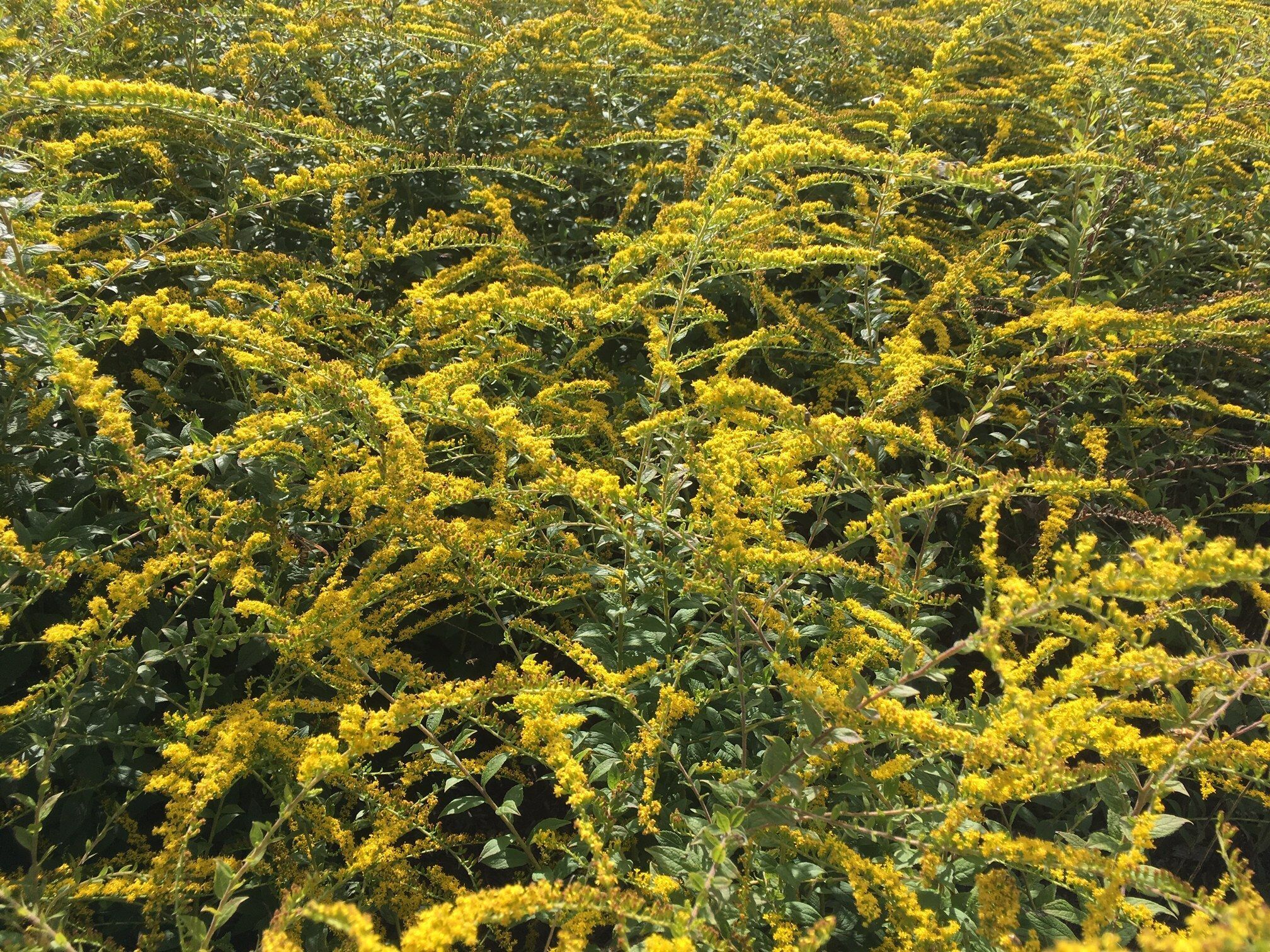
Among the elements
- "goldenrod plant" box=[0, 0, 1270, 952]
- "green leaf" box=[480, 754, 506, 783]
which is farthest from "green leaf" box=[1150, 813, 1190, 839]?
"green leaf" box=[480, 754, 506, 783]

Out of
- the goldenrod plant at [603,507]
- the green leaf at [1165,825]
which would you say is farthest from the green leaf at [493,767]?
the green leaf at [1165,825]

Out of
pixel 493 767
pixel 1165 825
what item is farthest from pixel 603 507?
pixel 1165 825

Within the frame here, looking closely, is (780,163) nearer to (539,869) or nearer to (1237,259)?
(539,869)

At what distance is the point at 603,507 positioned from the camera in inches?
81.4

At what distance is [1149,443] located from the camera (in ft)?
11.9

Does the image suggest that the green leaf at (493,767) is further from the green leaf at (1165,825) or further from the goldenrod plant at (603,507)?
the green leaf at (1165,825)

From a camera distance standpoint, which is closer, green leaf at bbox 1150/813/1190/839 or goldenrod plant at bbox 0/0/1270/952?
goldenrod plant at bbox 0/0/1270/952

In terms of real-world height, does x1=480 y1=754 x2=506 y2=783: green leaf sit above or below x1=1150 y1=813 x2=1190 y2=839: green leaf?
below

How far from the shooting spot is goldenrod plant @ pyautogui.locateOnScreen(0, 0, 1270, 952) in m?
1.72

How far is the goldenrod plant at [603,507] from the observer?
5.65ft

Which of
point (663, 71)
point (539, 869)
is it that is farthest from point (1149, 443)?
point (539, 869)

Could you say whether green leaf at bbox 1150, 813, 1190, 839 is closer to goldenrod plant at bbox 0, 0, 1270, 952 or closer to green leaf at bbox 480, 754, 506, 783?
goldenrod plant at bbox 0, 0, 1270, 952

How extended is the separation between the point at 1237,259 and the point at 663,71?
9.46 ft

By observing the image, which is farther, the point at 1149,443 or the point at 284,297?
the point at 1149,443
